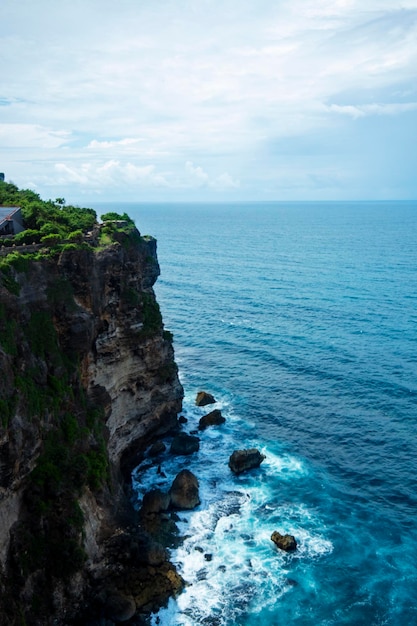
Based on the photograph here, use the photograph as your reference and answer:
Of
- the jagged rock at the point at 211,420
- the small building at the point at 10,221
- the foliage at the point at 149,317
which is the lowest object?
the jagged rock at the point at 211,420

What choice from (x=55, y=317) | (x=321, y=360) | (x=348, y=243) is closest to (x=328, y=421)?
(x=321, y=360)

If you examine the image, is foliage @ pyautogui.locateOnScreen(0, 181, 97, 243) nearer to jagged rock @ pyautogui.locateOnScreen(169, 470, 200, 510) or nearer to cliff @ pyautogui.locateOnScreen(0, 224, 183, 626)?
cliff @ pyautogui.locateOnScreen(0, 224, 183, 626)

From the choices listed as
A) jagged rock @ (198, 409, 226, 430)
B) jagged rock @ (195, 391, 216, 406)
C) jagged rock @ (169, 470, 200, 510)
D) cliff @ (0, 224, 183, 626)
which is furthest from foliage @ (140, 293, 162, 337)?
jagged rock @ (195, 391, 216, 406)

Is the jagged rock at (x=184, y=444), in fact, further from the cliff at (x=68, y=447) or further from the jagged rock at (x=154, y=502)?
the jagged rock at (x=154, y=502)

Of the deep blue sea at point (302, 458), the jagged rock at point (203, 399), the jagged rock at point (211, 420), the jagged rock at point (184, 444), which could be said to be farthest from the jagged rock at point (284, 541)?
the jagged rock at point (203, 399)

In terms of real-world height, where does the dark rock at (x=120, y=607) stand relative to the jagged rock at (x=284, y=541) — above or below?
below

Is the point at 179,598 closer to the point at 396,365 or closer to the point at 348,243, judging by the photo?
the point at 396,365
